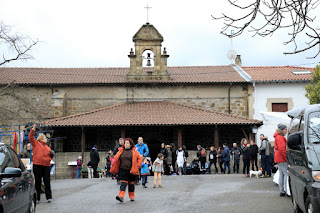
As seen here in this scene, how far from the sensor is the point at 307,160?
231 inches

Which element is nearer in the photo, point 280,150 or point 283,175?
point 280,150

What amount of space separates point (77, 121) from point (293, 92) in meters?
14.6

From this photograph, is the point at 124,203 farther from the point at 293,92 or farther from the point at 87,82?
the point at 293,92

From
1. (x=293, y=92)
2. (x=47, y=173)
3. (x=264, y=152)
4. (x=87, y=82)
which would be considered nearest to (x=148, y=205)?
(x=47, y=173)

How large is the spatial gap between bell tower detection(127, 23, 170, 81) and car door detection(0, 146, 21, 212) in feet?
73.8

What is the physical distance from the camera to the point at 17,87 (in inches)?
1103

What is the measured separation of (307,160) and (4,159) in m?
4.31

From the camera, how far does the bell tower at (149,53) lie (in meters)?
28.8

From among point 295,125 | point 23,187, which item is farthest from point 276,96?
point 23,187

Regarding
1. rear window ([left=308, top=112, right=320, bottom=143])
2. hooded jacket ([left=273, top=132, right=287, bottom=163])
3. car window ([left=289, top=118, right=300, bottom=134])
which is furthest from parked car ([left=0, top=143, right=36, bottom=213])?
hooded jacket ([left=273, top=132, right=287, bottom=163])

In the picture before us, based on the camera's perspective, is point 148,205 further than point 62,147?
No

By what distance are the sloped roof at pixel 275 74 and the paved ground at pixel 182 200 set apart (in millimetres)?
16111

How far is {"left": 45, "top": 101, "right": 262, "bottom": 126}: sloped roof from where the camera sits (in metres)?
23.8

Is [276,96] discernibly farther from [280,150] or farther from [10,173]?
[10,173]
